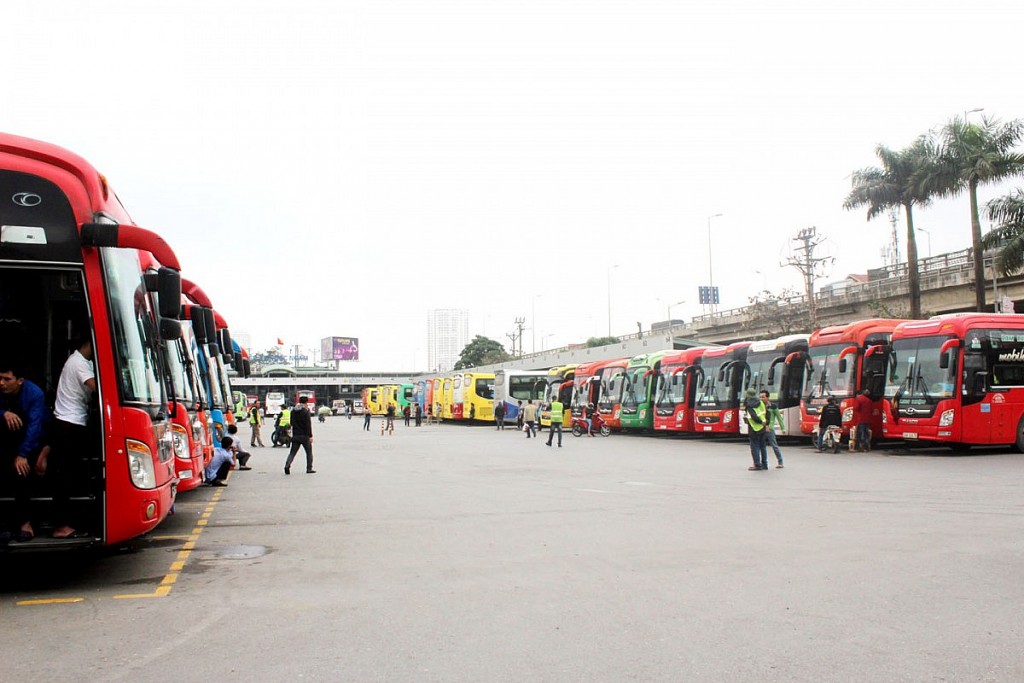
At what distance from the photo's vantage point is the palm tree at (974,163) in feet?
96.6

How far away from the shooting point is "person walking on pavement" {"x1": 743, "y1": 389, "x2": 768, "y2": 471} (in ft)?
53.5

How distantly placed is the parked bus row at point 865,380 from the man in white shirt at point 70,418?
1820 centimetres

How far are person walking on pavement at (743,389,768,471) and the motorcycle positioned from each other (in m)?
18.6

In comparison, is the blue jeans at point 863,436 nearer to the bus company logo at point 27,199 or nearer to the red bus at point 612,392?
the red bus at point 612,392

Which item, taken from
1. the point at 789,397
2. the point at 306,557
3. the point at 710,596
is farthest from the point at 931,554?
the point at 789,397

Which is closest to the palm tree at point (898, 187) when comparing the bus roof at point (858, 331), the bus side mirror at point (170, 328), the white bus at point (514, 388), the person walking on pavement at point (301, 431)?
the bus roof at point (858, 331)

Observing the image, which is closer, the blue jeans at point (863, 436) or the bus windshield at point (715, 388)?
the blue jeans at point (863, 436)

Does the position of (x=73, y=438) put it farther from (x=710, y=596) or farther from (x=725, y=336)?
(x=725, y=336)

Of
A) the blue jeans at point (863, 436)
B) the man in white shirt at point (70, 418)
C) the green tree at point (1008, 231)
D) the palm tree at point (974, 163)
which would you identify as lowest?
the blue jeans at point (863, 436)

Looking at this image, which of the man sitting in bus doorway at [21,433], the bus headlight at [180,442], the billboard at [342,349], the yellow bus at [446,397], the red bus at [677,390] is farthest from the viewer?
the billboard at [342,349]

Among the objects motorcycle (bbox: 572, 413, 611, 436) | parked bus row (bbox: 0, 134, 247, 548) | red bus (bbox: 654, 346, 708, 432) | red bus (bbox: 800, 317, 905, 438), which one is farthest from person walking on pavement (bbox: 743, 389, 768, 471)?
motorcycle (bbox: 572, 413, 611, 436)

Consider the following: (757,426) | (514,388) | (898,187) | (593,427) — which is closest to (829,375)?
(757,426)

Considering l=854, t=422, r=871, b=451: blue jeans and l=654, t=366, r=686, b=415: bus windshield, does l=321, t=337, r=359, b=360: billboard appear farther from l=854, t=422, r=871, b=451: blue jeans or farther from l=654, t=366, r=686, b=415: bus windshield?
l=854, t=422, r=871, b=451: blue jeans

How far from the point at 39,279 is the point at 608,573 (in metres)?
6.01
